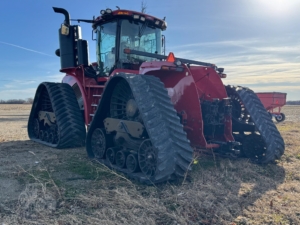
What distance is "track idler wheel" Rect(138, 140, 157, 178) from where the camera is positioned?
4527 millimetres

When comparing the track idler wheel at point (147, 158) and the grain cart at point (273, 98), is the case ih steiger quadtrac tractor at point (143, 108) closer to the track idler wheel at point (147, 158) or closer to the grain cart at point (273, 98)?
the track idler wheel at point (147, 158)

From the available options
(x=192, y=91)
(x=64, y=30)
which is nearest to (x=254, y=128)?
(x=192, y=91)

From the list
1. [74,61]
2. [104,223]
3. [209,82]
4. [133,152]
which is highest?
[74,61]

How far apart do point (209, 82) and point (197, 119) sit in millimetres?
911

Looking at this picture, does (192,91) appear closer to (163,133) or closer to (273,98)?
(163,133)

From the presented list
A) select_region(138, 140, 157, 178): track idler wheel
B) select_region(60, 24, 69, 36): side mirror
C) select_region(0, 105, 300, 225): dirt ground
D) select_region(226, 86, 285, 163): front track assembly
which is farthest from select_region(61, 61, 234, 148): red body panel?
select_region(60, 24, 69, 36): side mirror

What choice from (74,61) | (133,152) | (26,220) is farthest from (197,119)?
(74,61)

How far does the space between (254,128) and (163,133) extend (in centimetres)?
268

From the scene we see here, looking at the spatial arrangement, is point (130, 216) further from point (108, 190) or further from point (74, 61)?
point (74, 61)

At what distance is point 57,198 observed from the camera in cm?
384

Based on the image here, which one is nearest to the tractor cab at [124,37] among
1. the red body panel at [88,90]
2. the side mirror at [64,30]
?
the red body panel at [88,90]

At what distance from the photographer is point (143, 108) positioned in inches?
177

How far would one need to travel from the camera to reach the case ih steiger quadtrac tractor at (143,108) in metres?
4.48

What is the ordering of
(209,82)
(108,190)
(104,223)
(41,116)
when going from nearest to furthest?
(104,223) → (108,190) → (209,82) → (41,116)
